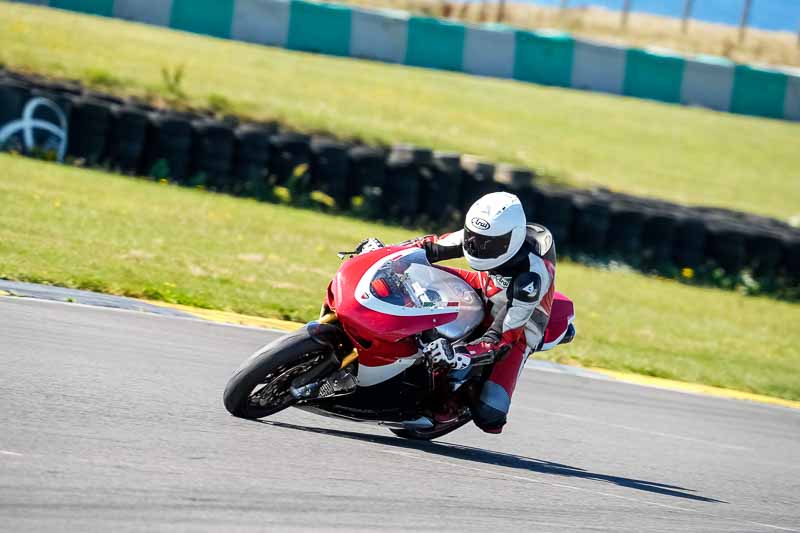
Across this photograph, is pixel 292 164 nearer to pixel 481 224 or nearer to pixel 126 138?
pixel 126 138

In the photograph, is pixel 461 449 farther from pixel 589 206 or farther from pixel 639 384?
pixel 589 206

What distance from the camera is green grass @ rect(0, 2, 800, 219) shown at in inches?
773

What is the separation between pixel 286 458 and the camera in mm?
5309

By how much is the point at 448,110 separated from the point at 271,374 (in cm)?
1810

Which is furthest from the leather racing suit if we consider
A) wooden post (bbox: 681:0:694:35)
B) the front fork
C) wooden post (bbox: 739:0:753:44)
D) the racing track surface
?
wooden post (bbox: 681:0:694:35)

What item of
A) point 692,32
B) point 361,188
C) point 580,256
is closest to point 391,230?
point 361,188

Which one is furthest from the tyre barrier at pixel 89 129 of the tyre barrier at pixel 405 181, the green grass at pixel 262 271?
the tyre barrier at pixel 405 181

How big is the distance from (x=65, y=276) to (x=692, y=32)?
33.0 meters

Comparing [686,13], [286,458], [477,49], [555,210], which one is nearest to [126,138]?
[555,210]

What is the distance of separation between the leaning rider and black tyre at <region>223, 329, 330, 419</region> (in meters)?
0.64

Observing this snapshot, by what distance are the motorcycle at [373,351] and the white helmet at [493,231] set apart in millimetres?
248

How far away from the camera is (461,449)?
6.70m

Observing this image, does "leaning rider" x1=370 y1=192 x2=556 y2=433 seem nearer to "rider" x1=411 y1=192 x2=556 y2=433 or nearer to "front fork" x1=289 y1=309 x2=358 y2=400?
"rider" x1=411 y1=192 x2=556 y2=433

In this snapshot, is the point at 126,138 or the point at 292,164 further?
the point at 292,164
